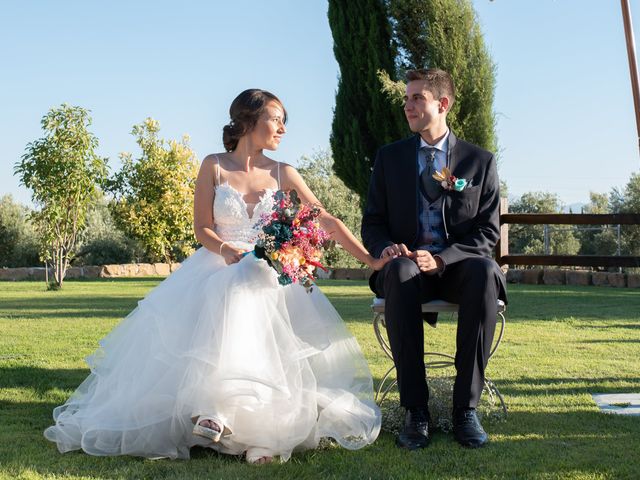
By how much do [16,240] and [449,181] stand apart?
22599 millimetres

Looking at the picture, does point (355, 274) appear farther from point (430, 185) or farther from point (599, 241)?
point (430, 185)

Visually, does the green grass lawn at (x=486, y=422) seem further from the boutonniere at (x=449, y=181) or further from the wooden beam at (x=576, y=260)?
the boutonniere at (x=449, y=181)

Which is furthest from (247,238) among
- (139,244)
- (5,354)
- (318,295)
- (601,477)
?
(139,244)

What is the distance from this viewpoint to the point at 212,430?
3.41m

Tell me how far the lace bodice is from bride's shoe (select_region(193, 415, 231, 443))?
107cm

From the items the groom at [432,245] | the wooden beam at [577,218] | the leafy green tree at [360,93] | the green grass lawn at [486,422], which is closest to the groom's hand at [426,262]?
the groom at [432,245]

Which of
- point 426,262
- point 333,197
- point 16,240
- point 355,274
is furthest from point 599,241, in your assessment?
point 426,262

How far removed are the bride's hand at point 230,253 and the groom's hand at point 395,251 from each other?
0.71 m

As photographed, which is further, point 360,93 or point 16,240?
point 16,240

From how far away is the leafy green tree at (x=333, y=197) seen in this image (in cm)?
2289

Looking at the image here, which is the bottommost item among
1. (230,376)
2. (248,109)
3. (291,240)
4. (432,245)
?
(230,376)

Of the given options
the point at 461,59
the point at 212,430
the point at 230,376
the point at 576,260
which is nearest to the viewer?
the point at 212,430

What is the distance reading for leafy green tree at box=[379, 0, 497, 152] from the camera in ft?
49.7

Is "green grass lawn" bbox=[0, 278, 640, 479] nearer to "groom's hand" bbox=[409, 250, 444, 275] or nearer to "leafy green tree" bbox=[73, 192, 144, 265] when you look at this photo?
"groom's hand" bbox=[409, 250, 444, 275]
